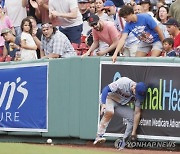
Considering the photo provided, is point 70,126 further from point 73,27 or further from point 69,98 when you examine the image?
point 73,27

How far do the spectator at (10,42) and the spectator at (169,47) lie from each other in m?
3.81

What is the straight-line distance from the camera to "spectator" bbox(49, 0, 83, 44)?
14828mm

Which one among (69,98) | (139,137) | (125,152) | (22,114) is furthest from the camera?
(22,114)

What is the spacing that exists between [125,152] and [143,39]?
2420 millimetres

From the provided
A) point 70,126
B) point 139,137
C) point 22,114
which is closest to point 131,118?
point 139,137

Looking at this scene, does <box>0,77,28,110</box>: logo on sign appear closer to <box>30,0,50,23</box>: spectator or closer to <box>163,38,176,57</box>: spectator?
<box>30,0,50,23</box>: spectator

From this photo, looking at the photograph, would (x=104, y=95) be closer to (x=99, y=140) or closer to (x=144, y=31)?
(x=99, y=140)

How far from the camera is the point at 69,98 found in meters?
13.7

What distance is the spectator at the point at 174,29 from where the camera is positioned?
12.7 m

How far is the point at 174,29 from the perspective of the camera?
12961 mm

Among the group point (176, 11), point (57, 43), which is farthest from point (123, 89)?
point (176, 11)

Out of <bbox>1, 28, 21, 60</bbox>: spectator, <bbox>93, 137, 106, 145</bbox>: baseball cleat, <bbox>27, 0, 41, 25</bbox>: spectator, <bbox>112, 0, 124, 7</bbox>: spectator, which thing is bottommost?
<bbox>93, 137, 106, 145</bbox>: baseball cleat

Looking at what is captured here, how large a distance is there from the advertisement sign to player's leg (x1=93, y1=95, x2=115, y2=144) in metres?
0.35

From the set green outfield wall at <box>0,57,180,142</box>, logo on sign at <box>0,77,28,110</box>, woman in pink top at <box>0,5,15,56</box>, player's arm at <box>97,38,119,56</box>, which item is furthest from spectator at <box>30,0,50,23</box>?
player's arm at <box>97,38,119,56</box>
